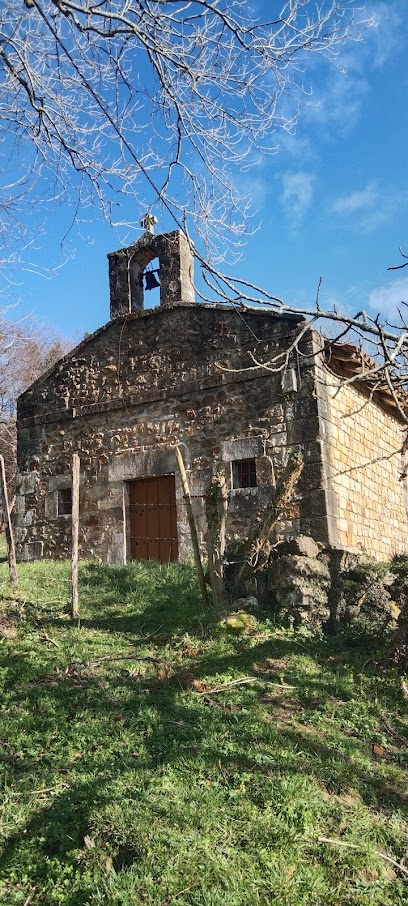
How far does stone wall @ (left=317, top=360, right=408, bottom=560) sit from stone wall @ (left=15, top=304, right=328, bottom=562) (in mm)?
379

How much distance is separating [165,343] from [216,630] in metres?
5.91

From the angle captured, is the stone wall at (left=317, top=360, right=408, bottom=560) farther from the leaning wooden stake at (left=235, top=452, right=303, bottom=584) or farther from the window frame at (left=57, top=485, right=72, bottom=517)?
the window frame at (left=57, top=485, right=72, bottom=517)

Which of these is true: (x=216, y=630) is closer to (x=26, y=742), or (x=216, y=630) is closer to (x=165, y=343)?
(x=26, y=742)

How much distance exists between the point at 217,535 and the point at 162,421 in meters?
4.55

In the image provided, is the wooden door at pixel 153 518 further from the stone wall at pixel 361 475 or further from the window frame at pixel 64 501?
the stone wall at pixel 361 475

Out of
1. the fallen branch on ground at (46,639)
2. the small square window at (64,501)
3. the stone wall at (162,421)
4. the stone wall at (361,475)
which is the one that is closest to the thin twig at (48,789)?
the fallen branch on ground at (46,639)

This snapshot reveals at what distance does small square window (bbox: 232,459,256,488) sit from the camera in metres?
10.0

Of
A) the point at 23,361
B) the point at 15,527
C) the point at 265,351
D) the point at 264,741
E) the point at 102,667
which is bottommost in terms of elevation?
the point at 264,741

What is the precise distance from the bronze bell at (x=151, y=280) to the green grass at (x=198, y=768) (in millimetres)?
6902

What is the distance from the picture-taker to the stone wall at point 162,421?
381 inches

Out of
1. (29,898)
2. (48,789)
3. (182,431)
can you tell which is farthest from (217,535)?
(182,431)

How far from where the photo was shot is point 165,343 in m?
11.1

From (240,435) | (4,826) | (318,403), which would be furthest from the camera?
(240,435)

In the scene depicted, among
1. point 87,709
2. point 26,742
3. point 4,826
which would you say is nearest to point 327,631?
point 87,709
